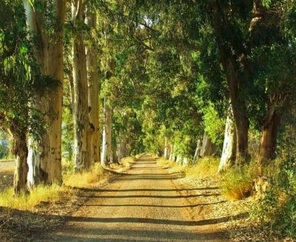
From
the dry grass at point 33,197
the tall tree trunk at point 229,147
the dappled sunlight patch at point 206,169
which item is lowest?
the dry grass at point 33,197

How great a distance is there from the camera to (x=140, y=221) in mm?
11156

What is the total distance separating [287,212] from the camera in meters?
9.34

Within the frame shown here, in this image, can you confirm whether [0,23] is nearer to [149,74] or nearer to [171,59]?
[171,59]

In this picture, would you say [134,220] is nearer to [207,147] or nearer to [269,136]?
[269,136]

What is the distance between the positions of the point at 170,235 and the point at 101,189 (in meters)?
9.58

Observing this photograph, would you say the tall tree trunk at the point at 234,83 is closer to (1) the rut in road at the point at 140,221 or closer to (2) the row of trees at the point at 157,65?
(2) the row of trees at the point at 157,65

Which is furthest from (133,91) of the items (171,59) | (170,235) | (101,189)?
(170,235)

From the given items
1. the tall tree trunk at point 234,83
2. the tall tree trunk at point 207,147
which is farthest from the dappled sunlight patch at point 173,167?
the tall tree trunk at point 234,83

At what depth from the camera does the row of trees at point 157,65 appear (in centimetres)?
1106

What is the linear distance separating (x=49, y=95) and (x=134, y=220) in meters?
5.32

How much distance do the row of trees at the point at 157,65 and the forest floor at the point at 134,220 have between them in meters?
2.06

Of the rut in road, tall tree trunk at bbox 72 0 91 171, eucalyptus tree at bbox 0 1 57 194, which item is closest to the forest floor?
the rut in road

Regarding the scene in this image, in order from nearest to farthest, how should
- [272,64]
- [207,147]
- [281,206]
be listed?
[281,206], [272,64], [207,147]

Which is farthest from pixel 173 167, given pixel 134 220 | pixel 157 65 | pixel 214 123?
pixel 134 220
